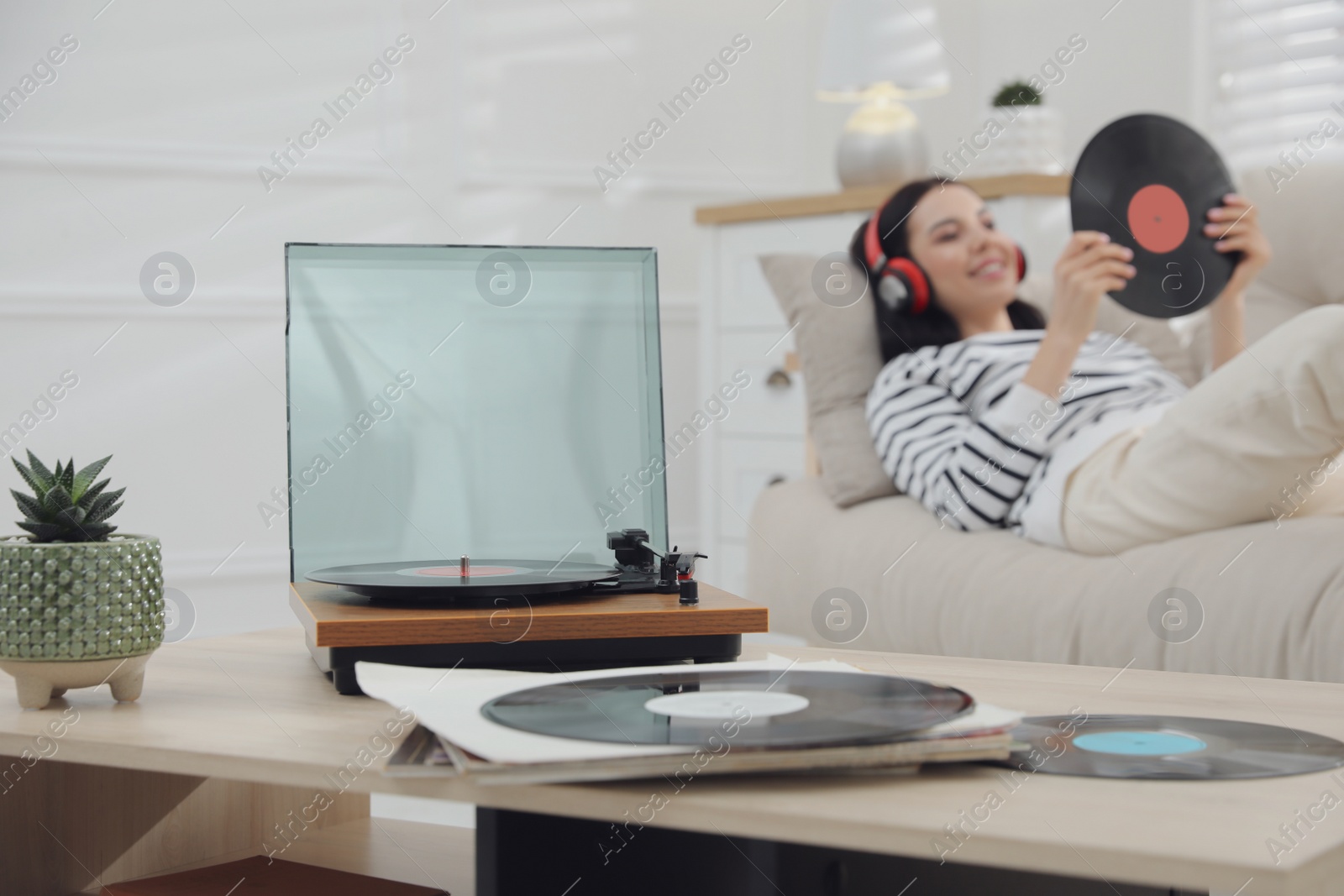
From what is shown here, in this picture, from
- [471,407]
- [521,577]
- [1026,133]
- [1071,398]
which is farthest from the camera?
[1026,133]

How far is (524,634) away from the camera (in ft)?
2.57

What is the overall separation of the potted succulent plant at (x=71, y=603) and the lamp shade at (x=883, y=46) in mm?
2255

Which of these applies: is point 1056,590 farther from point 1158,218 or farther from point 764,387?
point 764,387

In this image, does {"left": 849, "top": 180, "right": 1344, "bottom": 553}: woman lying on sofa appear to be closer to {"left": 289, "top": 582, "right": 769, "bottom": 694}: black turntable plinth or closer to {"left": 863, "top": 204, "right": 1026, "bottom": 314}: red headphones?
{"left": 863, "top": 204, "right": 1026, "bottom": 314}: red headphones

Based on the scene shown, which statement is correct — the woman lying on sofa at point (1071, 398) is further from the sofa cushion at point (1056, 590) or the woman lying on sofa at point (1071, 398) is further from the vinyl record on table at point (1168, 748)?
the vinyl record on table at point (1168, 748)

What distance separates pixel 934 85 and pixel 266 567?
1690 millimetres

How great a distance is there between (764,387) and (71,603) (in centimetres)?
220

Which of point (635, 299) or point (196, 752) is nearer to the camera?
point (196, 752)

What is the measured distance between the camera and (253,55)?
2.75 m

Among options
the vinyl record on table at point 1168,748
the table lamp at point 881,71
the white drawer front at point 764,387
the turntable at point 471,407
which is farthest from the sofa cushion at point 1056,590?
the table lamp at point 881,71

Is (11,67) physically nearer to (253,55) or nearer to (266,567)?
(253,55)

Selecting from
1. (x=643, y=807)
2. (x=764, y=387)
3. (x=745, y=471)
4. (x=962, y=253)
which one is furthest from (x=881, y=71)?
(x=643, y=807)

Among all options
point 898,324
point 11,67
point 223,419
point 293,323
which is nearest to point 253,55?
point 11,67

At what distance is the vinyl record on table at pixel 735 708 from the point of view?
56cm
